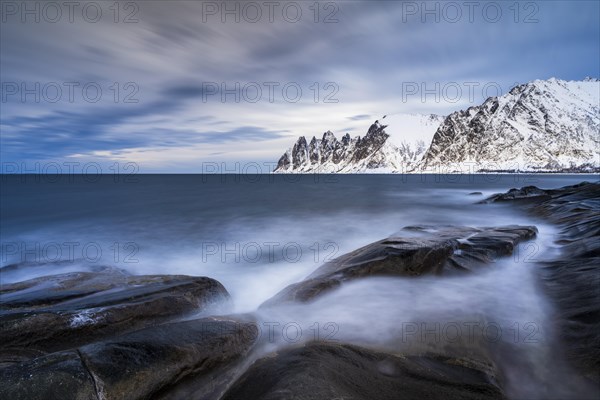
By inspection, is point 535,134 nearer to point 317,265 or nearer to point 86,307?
point 317,265

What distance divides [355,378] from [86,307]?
15.3 feet

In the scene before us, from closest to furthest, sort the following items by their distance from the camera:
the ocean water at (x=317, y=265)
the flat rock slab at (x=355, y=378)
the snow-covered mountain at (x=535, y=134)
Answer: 1. the flat rock slab at (x=355, y=378)
2. the ocean water at (x=317, y=265)
3. the snow-covered mountain at (x=535, y=134)

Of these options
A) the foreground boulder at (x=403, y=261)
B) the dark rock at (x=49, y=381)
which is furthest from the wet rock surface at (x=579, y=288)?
the dark rock at (x=49, y=381)

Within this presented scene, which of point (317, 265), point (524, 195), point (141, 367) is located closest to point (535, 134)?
point (524, 195)

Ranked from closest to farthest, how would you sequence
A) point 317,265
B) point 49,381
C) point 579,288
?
point 49,381, point 579,288, point 317,265

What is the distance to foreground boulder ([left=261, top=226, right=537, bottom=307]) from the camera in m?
7.88

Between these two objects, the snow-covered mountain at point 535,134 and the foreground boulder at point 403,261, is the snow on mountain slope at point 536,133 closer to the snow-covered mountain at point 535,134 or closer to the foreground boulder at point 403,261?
the snow-covered mountain at point 535,134

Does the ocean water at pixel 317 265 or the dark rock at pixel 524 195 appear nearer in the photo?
the ocean water at pixel 317 265

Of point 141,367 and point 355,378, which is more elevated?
point 141,367

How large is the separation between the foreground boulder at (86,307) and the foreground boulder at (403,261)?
1.83 meters

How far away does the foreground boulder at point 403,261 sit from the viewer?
7.88 m

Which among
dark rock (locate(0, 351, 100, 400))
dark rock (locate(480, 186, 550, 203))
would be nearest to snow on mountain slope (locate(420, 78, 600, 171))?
dark rock (locate(480, 186, 550, 203))

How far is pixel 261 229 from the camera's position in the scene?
21328 mm

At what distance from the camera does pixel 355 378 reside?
13.2 ft
